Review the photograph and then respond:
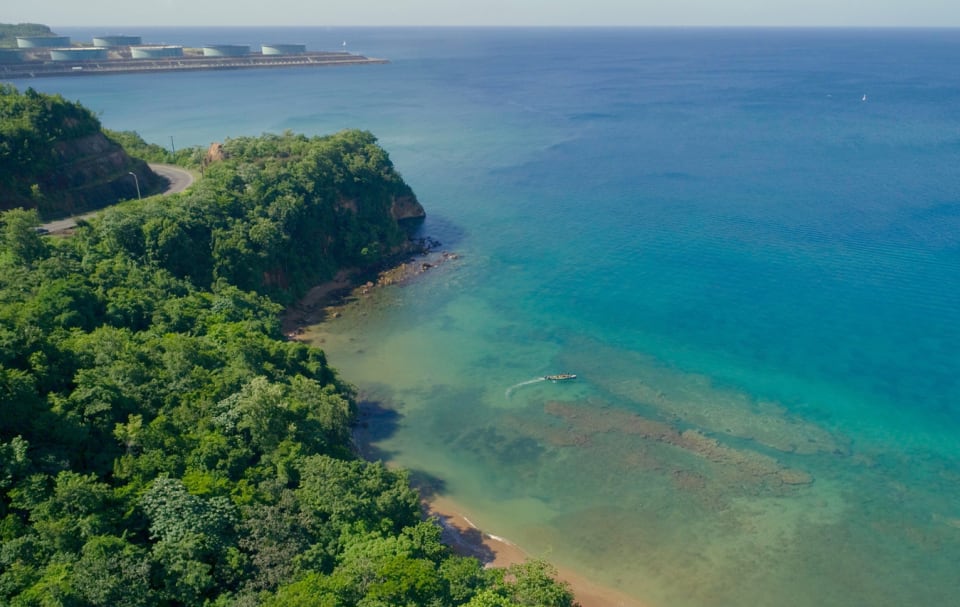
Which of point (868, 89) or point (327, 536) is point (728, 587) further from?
point (868, 89)

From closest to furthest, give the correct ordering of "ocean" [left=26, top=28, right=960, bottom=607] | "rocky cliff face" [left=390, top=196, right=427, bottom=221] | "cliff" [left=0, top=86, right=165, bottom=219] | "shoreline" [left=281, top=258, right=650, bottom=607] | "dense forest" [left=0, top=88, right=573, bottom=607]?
"dense forest" [left=0, top=88, right=573, bottom=607] < "shoreline" [left=281, top=258, right=650, bottom=607] < "ocean" [left=26, top=28, right=960, bottom=607] < "cliff" [left=0, top=86, right=165, bottom=219] < "rocky cliff face" [left=390, top=196, right=427, bottom=221]

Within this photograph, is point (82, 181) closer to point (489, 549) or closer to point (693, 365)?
point (489, 549)

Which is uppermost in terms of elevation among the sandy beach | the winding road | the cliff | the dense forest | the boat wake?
the cliff

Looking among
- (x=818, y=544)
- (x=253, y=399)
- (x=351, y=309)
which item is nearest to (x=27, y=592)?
(x=253, y=399)

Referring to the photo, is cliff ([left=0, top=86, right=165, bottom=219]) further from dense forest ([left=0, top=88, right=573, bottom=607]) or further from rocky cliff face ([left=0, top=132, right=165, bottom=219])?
dense forest ([left=0, top=88, right=573, bottom=607])

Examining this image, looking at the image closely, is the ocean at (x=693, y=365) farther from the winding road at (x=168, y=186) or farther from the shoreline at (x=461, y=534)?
the winding road at (x=168, y=186)

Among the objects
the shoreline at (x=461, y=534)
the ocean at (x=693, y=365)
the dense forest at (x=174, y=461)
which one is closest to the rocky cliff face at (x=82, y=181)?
the dense forest at (x=174, y=461)

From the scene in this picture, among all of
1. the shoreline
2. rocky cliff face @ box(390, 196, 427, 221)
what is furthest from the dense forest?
rocky cliff face @ box(390, 196, 427, 221)
